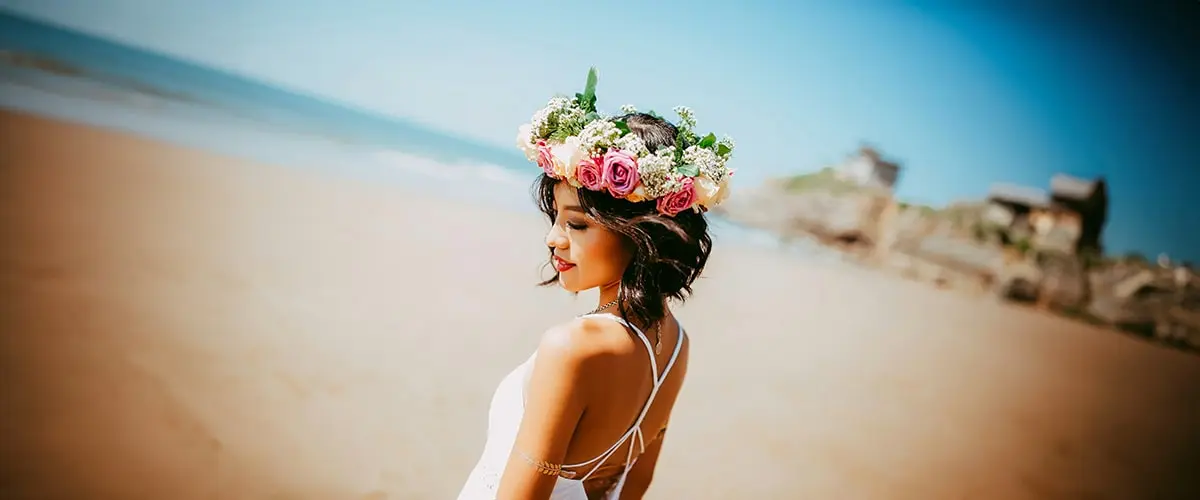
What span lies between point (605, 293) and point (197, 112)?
68.0 ft

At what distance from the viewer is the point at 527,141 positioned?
5.56 feet

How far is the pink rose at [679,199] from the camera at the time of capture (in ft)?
4.86

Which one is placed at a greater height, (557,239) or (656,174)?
(656,174)

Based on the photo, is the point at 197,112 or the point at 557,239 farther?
the point at 197,112

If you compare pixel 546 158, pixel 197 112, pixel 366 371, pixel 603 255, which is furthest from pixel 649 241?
pixel 197 112

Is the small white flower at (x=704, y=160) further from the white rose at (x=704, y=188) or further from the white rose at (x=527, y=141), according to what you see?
the white rose at (x=527, y=141)

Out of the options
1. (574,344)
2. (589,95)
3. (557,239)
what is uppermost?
(589,95)

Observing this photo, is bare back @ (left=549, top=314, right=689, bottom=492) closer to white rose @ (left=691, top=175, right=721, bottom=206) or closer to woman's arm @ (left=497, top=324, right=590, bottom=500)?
woman's arm @ (left=497, top=324, right=590, bottom=500)

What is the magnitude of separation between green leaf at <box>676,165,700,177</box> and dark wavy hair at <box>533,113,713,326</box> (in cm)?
10

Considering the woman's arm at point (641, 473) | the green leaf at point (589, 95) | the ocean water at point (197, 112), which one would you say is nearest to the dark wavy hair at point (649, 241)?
the green leaf at point (589, 95)

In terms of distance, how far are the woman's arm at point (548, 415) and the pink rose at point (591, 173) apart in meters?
0.36

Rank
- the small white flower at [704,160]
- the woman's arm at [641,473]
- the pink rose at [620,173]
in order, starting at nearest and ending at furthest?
the pink rose at [620,173], the small white flower at [704,160], the woman's arm at [641,473]

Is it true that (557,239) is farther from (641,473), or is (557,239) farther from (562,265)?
(641,473)

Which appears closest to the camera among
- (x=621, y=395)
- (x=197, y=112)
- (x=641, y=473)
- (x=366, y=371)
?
(x=621, y=395)
